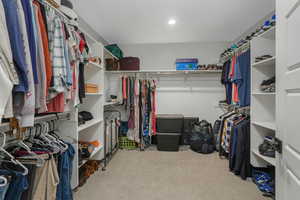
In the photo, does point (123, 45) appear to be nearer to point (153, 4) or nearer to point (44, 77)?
point (153, 4)

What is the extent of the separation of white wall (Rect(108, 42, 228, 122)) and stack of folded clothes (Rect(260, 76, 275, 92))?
1500 millimetres

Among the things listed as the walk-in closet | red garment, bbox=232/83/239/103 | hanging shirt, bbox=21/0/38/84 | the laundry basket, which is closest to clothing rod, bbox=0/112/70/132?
the walk-in closet

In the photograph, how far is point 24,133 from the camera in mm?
1322

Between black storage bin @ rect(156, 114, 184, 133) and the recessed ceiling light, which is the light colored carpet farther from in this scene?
the recessed ceiling light

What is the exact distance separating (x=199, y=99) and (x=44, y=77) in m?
3.13

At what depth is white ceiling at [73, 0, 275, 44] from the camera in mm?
A: 2062

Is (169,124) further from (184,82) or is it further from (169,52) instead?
(169,52)

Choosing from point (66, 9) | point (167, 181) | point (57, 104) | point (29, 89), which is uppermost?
point (66, 9)

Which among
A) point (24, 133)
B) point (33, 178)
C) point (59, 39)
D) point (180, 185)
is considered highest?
point (59, 39)

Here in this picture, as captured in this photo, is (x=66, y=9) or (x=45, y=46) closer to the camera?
(x=45, y=46)

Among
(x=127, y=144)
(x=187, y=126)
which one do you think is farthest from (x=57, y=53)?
(x=187, y=126)

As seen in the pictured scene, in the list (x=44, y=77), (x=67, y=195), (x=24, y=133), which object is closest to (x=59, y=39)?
(x=44, y=77)

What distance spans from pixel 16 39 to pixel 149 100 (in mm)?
2455

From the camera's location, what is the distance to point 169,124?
311 cm
